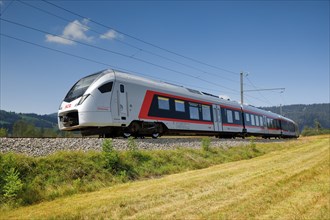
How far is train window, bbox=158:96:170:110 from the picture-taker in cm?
1720

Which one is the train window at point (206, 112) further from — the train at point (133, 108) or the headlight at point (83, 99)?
the headlight at point (83, 99)

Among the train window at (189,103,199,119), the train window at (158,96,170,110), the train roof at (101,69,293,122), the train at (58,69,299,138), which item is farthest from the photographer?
the train window at (189,103,199,119)

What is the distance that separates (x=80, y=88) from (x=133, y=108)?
9.12ft

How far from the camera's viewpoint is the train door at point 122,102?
14.6m

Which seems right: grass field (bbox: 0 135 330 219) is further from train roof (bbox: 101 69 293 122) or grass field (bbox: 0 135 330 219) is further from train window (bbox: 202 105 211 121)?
train window (bbox: 202 105 211 121)

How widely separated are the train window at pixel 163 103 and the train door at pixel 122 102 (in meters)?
2.79

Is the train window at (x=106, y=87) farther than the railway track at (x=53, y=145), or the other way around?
the train window at (x=106, y=87)

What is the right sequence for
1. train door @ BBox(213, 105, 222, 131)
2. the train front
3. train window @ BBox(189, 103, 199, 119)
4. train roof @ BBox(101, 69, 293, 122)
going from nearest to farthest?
the train front
train roof @ BBox(101, 69, 293, 122)
train window @ BBox(189, 103, 199, 119)
train door @ BBox(213, 105, 222, 131)

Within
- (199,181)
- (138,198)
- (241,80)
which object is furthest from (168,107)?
(241,80)

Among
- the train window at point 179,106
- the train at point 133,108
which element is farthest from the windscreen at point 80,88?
the train window at point 179,106

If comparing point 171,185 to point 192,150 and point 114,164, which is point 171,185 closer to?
A: point 114,164

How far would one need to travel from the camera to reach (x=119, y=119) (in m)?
14.4

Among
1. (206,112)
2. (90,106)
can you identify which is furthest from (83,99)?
(206,112)

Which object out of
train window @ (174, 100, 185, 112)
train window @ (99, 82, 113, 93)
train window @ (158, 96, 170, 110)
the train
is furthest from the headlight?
train window @ (174, 100, 185, 112)
